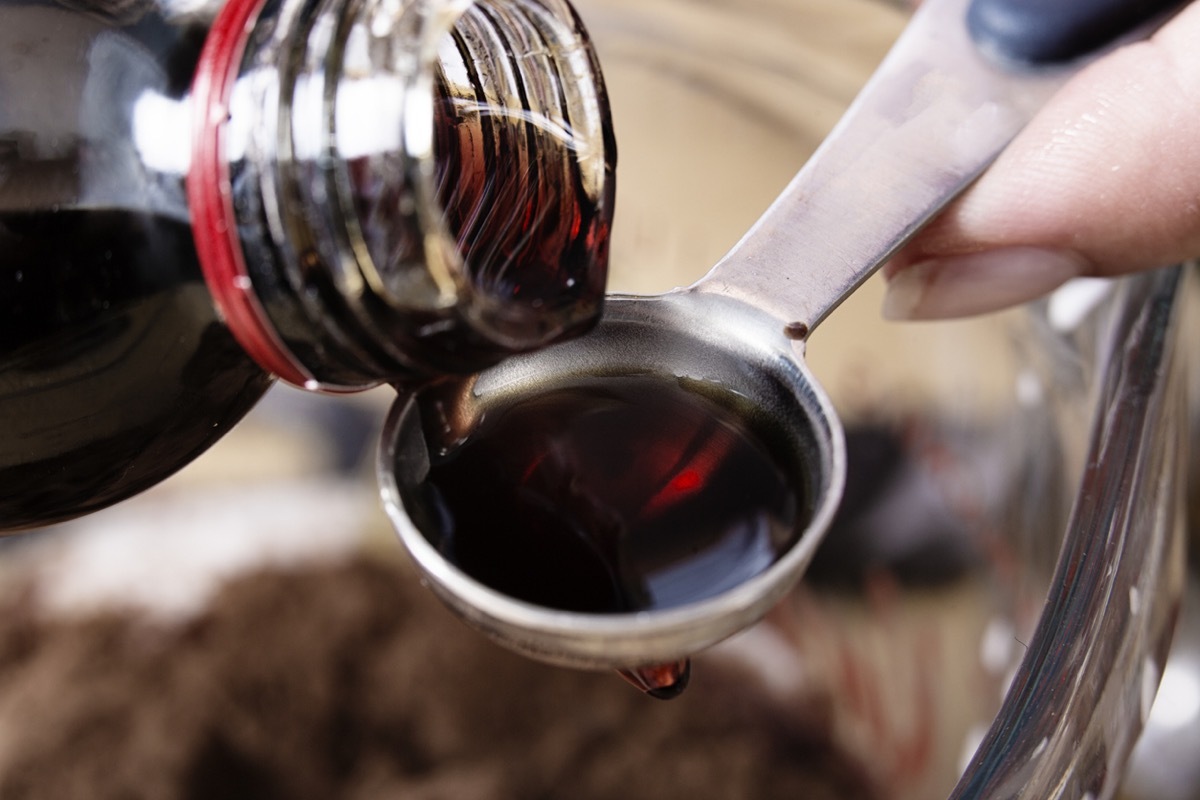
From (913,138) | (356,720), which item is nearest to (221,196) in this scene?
(913,138)

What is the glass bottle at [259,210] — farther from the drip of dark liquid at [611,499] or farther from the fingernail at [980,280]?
the fingernail at [980,280]

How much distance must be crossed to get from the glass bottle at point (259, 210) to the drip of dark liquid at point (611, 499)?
0.16 ft

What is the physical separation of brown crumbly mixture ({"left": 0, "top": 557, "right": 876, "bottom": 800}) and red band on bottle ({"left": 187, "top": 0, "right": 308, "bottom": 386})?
1.49ft

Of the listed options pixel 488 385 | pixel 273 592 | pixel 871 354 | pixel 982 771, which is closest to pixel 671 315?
pixel 488 385

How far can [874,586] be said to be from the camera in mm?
760

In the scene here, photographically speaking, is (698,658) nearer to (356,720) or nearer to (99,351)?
(356,720)

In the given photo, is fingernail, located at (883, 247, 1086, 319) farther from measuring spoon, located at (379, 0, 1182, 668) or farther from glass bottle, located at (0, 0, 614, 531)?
glass bottle, located at (0, 0, 614, 531)

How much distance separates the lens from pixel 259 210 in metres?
0.30

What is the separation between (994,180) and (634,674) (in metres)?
0.26

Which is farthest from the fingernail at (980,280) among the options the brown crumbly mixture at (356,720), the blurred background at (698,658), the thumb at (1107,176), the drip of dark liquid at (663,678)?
the brown crumbly mixture at (356,720)

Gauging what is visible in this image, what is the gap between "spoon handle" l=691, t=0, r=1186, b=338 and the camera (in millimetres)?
414

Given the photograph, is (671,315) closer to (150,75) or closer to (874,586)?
(150,75)

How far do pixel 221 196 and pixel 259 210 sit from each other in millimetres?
12

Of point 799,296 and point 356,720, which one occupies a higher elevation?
point 799,296
